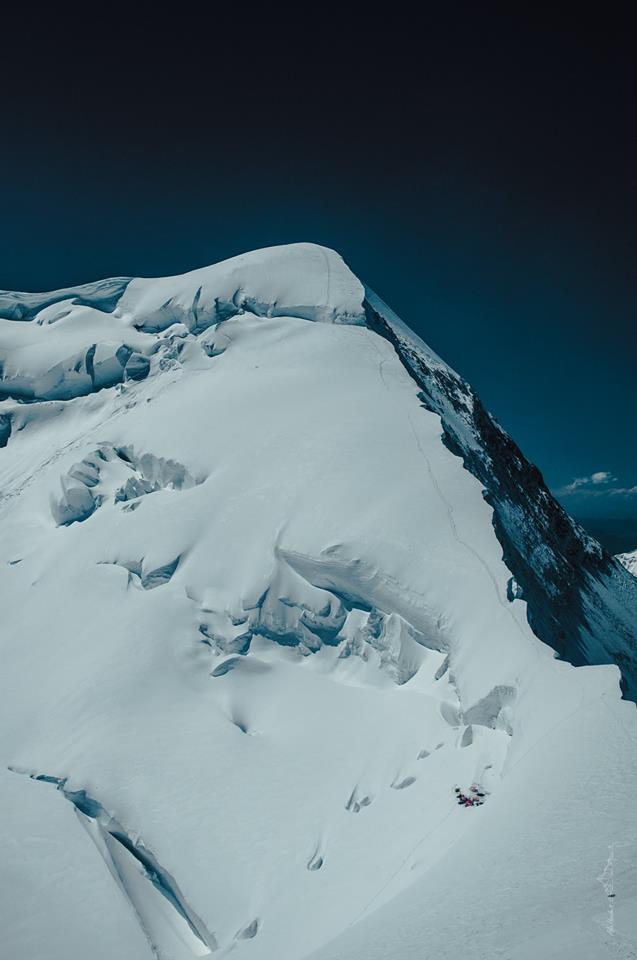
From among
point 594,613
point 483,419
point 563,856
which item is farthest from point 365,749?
point 483,419

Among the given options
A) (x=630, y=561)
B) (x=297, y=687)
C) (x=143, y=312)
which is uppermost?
(x=143, y=312)

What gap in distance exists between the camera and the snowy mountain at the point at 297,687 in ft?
38.3

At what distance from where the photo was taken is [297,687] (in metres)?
25.0

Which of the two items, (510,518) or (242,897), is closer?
(242,897)

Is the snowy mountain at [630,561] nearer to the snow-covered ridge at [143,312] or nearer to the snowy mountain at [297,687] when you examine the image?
the snowy mountain at [297,687]

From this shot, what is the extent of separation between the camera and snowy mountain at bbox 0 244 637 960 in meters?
11.7

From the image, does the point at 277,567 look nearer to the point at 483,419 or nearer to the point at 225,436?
the point at 225,436

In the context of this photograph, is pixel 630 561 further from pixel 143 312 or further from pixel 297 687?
pixel 297 687

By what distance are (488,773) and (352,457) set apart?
18336 millimetres

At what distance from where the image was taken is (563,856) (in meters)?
10.1

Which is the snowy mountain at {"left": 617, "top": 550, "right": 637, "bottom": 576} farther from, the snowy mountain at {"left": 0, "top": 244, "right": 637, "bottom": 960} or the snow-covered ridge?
the snow-covered ridge

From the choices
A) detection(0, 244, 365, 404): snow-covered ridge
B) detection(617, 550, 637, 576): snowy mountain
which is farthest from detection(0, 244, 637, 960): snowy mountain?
detection(617, 550, 637, 576): snowy mountain

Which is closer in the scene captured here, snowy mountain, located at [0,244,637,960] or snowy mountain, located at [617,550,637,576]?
snowy mountain, located at [0,244,637,960]

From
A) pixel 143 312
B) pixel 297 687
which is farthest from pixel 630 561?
pixel 297 687
